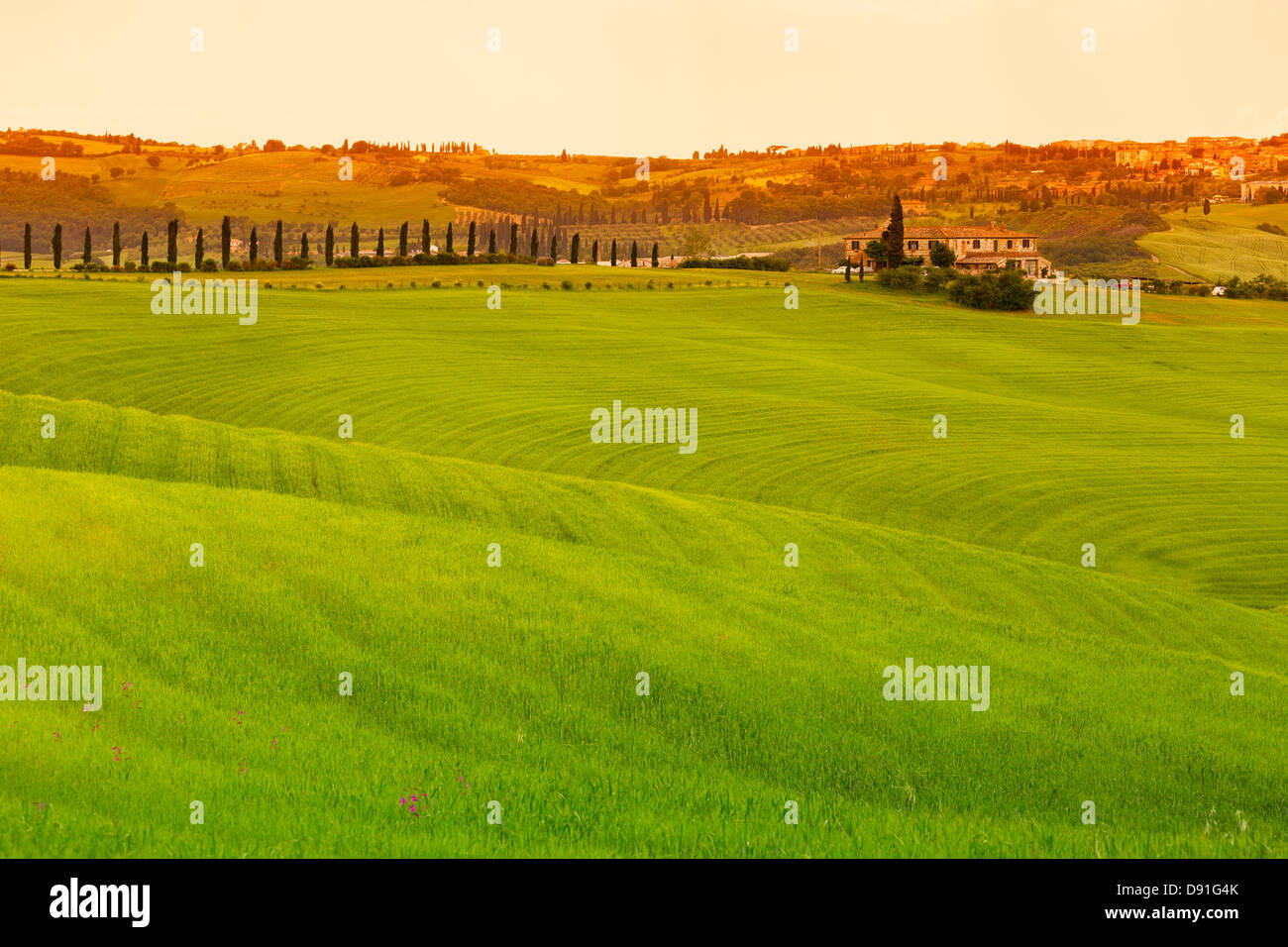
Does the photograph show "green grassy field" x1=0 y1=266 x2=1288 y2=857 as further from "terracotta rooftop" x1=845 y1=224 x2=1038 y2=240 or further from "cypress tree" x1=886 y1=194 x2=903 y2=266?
"terracotta rooftop" x1=845 y1=224 x2=1038 y2=240

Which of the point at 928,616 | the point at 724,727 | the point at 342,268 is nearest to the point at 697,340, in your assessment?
the point at 342,268

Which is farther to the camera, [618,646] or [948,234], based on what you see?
[948,234]

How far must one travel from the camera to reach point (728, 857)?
389 inches

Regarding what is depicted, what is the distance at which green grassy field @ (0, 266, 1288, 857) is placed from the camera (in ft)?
36.3

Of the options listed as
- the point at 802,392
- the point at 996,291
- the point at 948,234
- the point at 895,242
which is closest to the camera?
the point at 802,392

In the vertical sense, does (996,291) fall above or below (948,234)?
below

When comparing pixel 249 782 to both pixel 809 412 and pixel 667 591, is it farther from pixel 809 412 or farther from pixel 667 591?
pixel 809 412

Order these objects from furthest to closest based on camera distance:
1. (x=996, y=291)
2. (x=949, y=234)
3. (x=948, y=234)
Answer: (x=949, y=234), (x=948, y=234), (x=996, y=291)

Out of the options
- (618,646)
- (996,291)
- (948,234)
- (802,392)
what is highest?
(948,234)

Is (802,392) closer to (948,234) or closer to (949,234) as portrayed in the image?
(948,234)

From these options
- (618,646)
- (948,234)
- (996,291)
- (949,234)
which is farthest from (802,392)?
(949,234)

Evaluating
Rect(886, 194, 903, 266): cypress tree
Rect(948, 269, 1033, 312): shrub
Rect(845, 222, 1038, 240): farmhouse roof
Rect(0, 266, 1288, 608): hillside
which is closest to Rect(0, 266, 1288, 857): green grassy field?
Rect(0, 266, 1288, 608): hillside

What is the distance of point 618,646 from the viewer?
1736 cm

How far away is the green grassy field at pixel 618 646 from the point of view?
11078 mm
